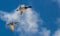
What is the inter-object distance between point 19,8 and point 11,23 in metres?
7.13

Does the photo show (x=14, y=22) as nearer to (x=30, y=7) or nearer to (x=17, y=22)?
(x=17, y=22)

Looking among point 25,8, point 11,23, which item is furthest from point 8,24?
point 25,8

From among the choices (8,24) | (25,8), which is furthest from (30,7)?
(8,24)

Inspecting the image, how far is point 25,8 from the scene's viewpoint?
131250mm

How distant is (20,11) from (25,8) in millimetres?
2137

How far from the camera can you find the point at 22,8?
132m

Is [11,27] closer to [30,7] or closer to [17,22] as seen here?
[17,22]

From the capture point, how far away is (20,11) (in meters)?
131

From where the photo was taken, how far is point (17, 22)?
13425 cm

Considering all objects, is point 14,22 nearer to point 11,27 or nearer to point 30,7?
point 11,27

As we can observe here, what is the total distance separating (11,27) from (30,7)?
11.7 meters

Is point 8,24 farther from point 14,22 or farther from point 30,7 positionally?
point 30,7

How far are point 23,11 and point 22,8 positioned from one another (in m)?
1.53

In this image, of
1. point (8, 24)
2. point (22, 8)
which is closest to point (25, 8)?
point (22, 8)
